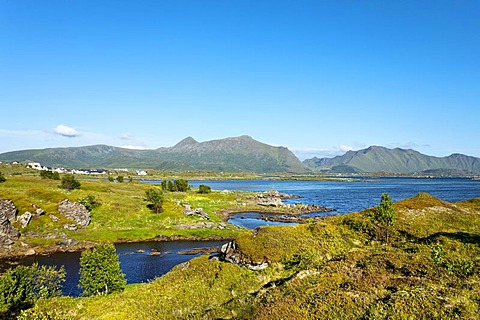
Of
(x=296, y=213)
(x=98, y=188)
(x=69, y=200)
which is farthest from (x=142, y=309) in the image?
(x=98, y=188)

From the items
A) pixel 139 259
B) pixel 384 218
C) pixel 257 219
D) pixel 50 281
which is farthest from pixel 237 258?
pixel 257 219

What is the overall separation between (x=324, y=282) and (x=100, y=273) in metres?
30.6

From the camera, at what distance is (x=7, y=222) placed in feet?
253

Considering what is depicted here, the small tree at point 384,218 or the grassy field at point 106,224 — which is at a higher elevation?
the small tree at point 384,218

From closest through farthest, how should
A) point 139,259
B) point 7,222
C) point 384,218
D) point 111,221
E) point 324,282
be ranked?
point 324,282, point 384,218, point 139,259, point 7,222, point 111,221

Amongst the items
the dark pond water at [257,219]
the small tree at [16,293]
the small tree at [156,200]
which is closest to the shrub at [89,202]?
the small tree at [156,200]

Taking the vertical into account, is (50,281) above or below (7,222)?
below

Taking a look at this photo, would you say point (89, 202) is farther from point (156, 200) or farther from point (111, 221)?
point (156, 200)

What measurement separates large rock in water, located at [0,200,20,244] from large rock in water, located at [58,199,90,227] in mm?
11319

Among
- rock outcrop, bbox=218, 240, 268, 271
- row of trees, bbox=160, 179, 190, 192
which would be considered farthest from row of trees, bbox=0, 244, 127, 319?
row of trees, bbox=160, 179, 190, 192

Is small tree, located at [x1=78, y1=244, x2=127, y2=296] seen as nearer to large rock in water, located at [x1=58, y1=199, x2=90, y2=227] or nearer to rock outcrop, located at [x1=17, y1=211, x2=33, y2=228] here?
rock outcrop, located at [x1=17, y1=211, x2=33, y2=228]

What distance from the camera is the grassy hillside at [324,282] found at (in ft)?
66.0

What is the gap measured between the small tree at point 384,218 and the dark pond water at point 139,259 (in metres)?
39.5

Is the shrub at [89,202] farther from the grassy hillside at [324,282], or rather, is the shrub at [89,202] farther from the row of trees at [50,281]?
the grassy hillside at [324,282]
